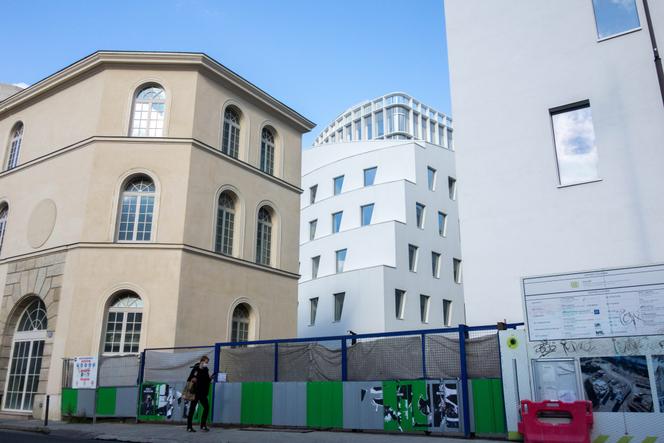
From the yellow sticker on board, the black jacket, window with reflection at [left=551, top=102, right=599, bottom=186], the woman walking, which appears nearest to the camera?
the yellow sticker on board

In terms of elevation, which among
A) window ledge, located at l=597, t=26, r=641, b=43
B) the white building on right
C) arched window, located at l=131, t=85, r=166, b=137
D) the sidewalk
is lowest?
the sidewalk

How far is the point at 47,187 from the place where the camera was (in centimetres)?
2406

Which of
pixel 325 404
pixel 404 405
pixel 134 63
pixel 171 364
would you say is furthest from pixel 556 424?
pixel 134 63

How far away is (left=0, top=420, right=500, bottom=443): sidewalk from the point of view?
1197 cm

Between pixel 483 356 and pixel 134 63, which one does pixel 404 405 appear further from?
pixel 134 63

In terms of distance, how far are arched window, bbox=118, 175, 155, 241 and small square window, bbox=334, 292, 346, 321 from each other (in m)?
19.9

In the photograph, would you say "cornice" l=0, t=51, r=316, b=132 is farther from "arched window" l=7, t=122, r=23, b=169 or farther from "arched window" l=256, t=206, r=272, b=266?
"arched window" l=256, t=206, r=272, b=266

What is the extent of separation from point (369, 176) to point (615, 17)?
96.5 feet

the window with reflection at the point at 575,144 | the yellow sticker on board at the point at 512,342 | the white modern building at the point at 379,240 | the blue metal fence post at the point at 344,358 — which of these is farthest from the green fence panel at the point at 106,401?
the white modern building at the point at 379,240

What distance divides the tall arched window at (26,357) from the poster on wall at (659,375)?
66.0ft

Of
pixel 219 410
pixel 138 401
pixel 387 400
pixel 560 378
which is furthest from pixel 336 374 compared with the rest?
pixel 138 401

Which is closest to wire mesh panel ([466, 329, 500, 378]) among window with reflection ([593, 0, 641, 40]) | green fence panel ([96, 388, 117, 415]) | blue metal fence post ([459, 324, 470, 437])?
blue metal fence post ([459, 324, 470, 437])

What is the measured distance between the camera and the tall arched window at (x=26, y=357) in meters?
21.7

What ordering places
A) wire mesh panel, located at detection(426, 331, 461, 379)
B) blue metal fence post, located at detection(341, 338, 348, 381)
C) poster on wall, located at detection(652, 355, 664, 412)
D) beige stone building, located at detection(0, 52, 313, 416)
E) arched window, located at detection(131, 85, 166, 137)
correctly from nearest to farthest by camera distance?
poster on wall, located at detection(652, 355, 664, 412) → wire mesh panel, located at detection(426, 331, 461, 379) → blue metal fence post, located at detection(341, 338, 348, 381) → beige stone building, located at detection(0, 52, 313, 416) → arched window, located at detection(131, 85, 166, 137)
